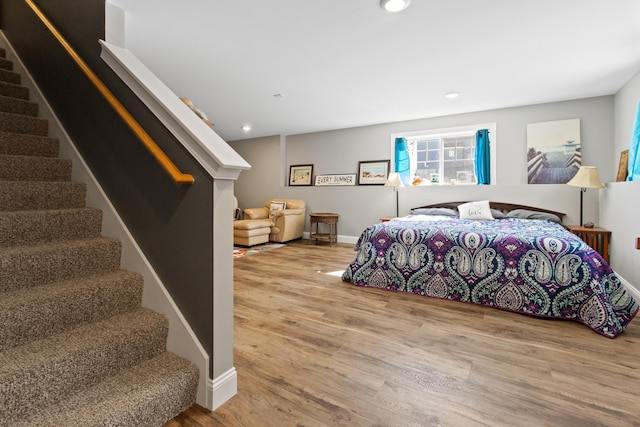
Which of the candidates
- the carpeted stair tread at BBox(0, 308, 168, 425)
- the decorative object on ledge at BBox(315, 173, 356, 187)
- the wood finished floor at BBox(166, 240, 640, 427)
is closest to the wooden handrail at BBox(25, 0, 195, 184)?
the carpeted stair tread at BBox(0, 308, 168, 425)

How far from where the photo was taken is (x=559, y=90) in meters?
3.88

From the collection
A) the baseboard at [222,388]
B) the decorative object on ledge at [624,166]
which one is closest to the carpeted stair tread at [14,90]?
the baseboard at [222,388]

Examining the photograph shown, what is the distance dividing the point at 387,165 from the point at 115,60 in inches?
183

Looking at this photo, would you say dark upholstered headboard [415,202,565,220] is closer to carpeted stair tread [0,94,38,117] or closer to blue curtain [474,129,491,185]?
blue curtain [474,129,491,185]

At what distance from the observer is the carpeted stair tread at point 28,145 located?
2.00 metres

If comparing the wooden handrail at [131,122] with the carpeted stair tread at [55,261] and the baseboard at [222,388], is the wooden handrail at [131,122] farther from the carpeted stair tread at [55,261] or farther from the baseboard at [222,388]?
the baseboard at [222,388]

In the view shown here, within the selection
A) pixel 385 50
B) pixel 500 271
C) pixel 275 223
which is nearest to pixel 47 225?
pixel 385 50

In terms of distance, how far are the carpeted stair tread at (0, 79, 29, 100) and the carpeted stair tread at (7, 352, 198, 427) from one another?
8.22 feet

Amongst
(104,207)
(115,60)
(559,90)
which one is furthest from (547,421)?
(559,90)

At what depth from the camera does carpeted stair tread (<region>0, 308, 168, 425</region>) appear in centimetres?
106

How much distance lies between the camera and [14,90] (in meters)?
2.43

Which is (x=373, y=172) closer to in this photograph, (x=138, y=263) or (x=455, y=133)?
(x=455, y=133)

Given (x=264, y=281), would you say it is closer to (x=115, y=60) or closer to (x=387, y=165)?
(x=115, y=60)

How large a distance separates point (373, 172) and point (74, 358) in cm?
520
